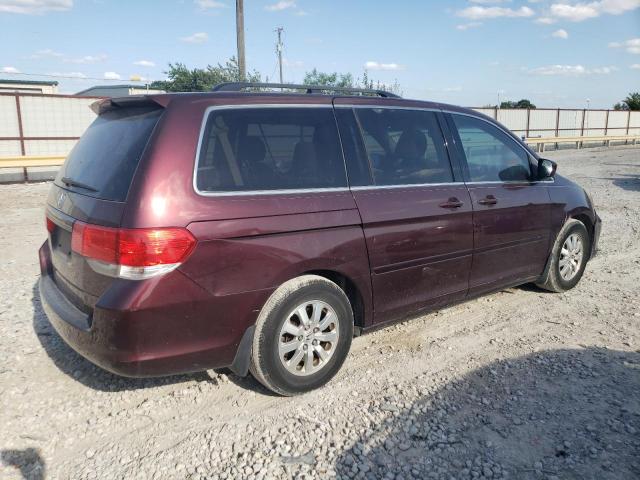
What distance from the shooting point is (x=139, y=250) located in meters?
2.65

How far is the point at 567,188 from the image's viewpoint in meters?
5.13

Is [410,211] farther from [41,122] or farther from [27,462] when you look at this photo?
[41,122]

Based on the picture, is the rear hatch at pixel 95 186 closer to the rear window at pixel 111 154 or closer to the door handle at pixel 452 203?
the rear window at pixel 111 154

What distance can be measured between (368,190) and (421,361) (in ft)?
4.37

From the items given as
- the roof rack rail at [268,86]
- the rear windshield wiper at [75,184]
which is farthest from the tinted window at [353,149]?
the rear windshield wiper at [75,184]

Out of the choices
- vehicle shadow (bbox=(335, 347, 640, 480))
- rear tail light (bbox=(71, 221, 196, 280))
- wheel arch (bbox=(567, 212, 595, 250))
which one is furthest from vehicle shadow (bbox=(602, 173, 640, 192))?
rear tail light (bbox=(71, 221, 196, 280))

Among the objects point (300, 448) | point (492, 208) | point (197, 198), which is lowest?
point (300, 448)

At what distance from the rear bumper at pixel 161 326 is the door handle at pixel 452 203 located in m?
1.65

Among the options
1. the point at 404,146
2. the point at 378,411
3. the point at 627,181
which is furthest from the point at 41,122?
the point at 627,181

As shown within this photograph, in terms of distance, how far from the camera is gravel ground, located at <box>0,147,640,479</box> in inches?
105

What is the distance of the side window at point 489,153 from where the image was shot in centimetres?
438

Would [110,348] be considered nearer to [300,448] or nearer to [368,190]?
[300,448]

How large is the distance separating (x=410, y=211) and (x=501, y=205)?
1.13 meters

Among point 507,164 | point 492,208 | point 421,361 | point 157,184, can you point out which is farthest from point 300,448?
point 507,164
